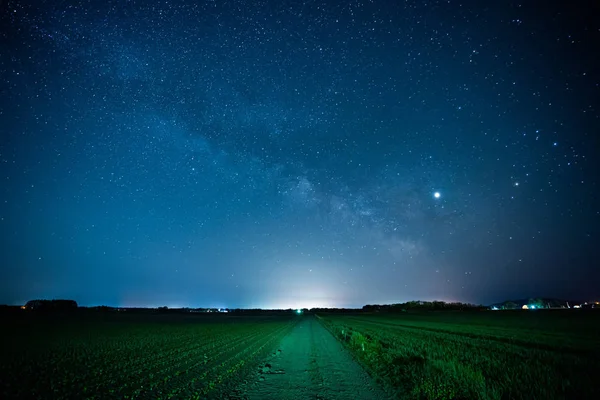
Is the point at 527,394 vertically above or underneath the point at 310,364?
above

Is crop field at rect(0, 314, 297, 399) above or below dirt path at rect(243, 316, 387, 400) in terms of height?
above

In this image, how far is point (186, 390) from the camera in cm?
975

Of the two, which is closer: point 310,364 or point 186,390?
point 186,390

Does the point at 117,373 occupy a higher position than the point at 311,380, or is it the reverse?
the point at 117,373

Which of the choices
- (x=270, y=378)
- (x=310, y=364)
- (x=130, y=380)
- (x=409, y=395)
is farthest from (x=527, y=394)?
(x=130, y=380)

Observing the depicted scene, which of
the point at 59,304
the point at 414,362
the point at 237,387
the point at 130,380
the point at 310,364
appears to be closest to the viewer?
the point at 237,387

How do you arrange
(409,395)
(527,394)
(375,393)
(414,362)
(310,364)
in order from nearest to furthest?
(527,394), (409,395), (375,393), (414,362), (310,364)

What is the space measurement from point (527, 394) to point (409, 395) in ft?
9.95

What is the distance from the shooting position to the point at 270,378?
1171cm

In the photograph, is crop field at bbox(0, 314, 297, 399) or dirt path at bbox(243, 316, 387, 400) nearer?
dirt path at bbox(243, 316, 387, 400)

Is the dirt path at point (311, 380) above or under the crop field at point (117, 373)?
under

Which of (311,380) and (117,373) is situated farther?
(117,373)

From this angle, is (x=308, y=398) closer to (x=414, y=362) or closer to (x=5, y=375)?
(x=414, y=362)

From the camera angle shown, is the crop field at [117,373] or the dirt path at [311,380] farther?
the crop field at [117,373]
